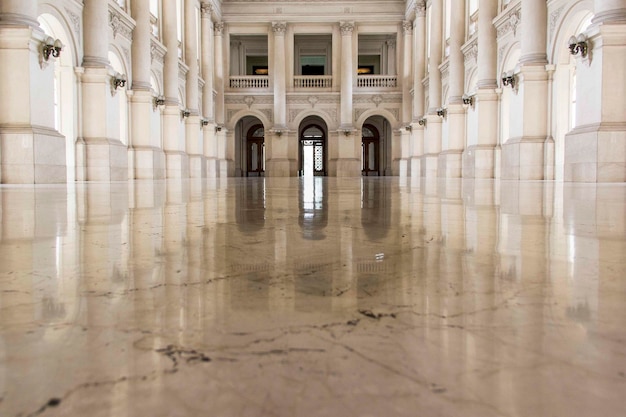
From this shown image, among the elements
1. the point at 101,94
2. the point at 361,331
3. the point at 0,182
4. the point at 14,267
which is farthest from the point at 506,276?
the point at 101,94

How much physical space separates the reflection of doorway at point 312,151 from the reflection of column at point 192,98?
55.1 ft

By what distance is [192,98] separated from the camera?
71.6 ft

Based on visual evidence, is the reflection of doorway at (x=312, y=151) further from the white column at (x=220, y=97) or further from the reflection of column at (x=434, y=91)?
the reflection of column at (x=434, y=91)

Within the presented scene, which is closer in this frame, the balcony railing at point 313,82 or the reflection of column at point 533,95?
the reflection of column at point 533,95

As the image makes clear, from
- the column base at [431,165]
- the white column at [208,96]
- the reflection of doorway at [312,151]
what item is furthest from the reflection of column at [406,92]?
the reflection of doorway at [312,151]

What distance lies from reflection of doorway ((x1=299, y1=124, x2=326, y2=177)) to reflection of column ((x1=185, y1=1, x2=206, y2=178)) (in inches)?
661

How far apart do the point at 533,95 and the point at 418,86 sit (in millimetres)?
12720

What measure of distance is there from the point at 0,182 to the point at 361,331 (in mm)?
9718

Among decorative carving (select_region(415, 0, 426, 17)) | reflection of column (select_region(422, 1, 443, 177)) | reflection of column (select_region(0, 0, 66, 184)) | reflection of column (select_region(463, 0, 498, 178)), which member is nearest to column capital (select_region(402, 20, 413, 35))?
decorative carving (select_region(415, 0, 426, 17))

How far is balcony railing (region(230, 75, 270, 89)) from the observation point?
2831cm

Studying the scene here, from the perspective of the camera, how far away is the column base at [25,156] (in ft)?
28.6

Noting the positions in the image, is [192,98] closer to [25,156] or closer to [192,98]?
[192,98]

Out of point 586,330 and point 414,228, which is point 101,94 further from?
point 586,330

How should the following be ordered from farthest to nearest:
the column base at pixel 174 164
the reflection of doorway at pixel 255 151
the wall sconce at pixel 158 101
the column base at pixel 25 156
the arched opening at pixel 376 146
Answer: the reflection of doorway at pixel 255 151, the arched opening at pixel 376 146, the column base at pixel 174 164, the wall sconce at pixel 158 101, the column base at pixel 25 156
